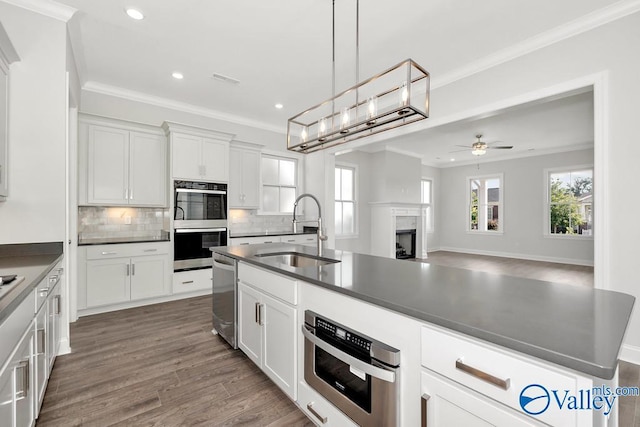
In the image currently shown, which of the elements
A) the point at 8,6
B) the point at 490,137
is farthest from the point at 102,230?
the point at 490,137

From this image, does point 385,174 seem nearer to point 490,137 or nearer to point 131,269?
point 490,137

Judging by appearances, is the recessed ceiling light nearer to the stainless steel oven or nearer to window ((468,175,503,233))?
the stainless steel oven

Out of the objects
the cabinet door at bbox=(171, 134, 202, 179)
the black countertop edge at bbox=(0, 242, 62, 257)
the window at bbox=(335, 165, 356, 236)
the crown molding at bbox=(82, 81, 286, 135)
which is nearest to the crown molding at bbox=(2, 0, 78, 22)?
the crown molding at bbox=(82, 81, 286, 135)

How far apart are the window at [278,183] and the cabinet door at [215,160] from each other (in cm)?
99

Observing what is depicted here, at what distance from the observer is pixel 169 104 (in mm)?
4508

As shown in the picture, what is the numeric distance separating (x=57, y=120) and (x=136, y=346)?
2.10 metres

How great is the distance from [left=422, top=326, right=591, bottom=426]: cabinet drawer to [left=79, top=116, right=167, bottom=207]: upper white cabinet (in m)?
4.19

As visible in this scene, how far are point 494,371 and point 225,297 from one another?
2304 mm

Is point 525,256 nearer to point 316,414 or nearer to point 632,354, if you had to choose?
point 632,354

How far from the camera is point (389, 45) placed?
309 centimetres

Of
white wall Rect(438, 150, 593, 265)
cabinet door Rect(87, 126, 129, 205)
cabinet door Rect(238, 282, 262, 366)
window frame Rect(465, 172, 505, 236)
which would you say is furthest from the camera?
window frame Rect(465, 172, 505, 236)

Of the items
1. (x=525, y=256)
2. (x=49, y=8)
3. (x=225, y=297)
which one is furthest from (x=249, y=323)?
(x=525, y=256)

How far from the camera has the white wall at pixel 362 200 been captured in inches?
284

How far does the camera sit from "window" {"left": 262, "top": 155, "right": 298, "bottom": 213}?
5.48m
